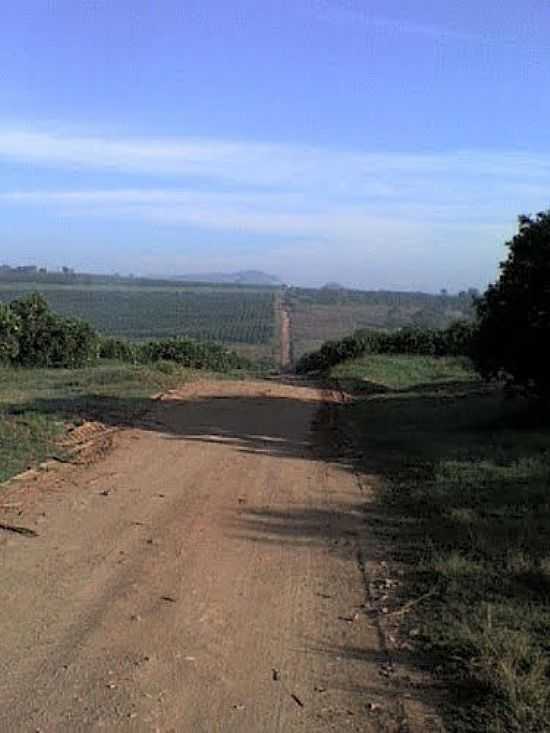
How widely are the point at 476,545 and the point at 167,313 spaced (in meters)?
93.3

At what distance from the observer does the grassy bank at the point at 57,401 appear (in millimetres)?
13789

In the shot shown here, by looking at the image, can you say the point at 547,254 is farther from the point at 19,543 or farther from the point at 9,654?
the point at 9,654

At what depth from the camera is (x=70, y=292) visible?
4006 inches

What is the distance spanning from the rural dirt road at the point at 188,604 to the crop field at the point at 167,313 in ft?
163

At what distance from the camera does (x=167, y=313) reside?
100688mm

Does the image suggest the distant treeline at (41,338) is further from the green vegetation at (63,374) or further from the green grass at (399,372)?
the green grass at (399,372)

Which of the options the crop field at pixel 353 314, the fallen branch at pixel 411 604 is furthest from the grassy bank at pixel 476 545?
the crop field at pixel 353 314

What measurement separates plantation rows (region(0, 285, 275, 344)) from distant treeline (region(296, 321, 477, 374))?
18891 mm

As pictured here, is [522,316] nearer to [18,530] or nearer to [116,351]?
[18,530]

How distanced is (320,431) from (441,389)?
987 cm

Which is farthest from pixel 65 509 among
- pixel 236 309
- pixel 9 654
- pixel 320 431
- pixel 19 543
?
pixel 236 309

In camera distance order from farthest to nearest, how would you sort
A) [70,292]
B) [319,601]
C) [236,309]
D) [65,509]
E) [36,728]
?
[236,309] → [70,292] → [65,509] → [319,601] → [36,728]

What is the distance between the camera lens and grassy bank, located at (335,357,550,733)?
5.32 meters

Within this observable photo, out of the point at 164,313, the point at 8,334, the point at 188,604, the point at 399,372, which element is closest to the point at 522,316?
the point at 188,604
